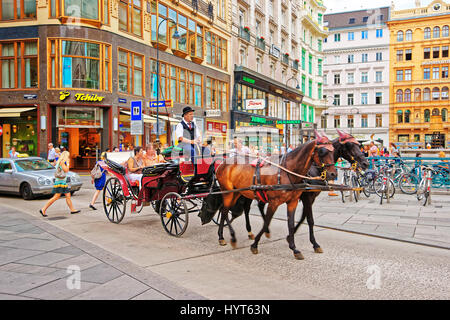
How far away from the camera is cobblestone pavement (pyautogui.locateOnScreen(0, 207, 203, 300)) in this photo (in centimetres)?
434

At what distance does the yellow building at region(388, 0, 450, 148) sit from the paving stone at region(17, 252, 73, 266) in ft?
206

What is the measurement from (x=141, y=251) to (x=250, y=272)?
2088 millimetres

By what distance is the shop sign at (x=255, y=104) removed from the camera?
35.0 meters

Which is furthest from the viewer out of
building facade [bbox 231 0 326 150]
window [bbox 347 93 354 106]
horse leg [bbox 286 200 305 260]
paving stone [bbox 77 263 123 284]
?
window [bbox 347 93 354 106]

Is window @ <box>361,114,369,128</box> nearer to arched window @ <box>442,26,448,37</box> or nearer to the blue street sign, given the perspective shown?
arched window @ <box>442,26,448,37</box>

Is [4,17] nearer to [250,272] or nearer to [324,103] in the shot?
[250,272]

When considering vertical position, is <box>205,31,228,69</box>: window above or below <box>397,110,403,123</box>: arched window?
above

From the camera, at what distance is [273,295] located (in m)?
4.39

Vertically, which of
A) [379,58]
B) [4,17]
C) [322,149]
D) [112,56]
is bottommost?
[322,149]

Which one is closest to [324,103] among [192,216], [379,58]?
[379,58]

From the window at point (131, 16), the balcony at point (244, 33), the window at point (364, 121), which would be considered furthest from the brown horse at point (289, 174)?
the window at point (364, 121)

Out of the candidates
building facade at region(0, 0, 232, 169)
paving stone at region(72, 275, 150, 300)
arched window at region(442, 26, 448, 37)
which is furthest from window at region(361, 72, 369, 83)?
paving stone at region(72, 275, 150, 300)

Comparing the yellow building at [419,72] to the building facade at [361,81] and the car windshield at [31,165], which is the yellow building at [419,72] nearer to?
the building facade at [361,81]

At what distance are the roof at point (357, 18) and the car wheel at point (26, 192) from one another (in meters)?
64.0
